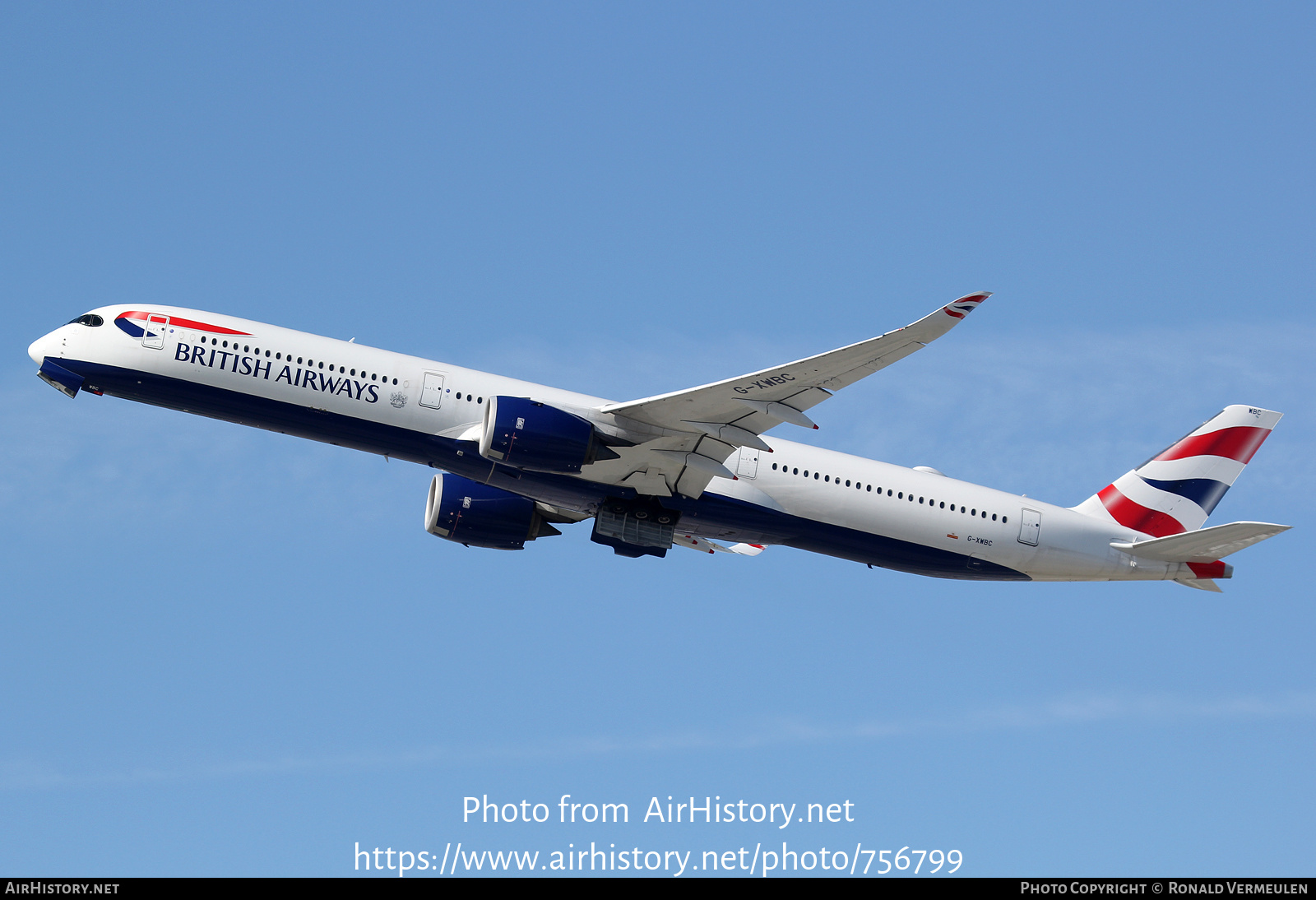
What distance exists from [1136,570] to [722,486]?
13.5 meters

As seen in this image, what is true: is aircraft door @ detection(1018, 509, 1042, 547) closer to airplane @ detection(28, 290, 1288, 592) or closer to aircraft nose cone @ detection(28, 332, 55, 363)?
airplane @ detection(28, 290, 1288, 592)

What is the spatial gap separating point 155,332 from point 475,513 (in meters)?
10.6

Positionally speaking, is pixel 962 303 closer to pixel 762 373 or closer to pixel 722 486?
pixel 762 373

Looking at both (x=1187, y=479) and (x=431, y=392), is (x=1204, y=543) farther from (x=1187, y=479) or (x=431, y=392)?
(x=431, y=392)

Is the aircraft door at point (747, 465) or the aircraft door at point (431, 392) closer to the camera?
the aircraft door at point (431, 392)

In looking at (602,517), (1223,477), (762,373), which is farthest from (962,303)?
(1223,477)

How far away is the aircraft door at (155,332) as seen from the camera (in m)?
35.3

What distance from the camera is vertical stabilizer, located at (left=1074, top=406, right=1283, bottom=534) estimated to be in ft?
136

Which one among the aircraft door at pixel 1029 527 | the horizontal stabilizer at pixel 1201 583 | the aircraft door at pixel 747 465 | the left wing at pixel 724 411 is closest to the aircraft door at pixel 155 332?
the left wing at pixel 724 411

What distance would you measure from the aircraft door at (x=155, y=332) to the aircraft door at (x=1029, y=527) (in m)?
25.1

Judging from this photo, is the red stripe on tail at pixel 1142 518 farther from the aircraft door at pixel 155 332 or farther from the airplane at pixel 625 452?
the aircraft door at pixel 155 332

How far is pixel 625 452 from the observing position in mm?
35344

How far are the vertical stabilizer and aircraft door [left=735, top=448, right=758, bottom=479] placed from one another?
1161 cm

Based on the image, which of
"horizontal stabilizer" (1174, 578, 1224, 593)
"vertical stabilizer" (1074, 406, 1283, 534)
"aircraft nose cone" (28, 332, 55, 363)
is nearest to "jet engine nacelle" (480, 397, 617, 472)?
"aircraft nose cone" (28, 332, 55, 363)
